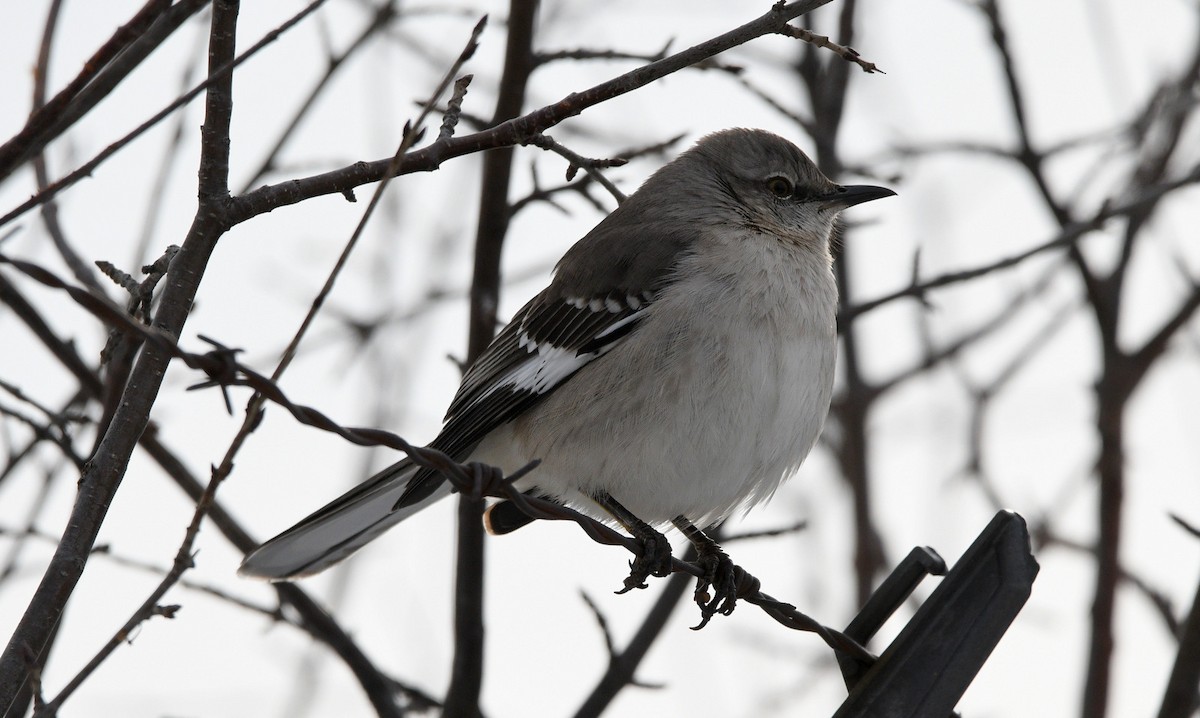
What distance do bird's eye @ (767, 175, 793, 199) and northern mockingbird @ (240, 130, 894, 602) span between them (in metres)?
0.20

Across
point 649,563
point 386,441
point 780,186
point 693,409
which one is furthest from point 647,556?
point 780,186

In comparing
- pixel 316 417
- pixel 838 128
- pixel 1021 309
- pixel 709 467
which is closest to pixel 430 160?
pixel 316 417

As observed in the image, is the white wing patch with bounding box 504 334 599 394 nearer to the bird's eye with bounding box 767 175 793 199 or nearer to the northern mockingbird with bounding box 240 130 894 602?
the northern mockingbird with bounding box 240 130 894 602

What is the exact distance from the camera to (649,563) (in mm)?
3662

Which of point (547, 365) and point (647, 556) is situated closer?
point (647, 556)

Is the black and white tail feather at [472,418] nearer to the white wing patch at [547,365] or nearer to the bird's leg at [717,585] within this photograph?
the white wing patch at [547,365]

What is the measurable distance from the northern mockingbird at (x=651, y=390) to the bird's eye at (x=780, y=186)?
0.20 metres

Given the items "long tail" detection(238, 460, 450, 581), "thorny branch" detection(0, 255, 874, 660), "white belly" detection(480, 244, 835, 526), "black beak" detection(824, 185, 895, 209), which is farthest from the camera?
"black beak" detection(824, 185, 895, 209)

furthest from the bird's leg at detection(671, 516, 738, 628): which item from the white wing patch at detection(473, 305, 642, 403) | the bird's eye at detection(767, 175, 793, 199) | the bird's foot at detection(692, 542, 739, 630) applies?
the bird's eye at detection(767, 175, 793, 199)

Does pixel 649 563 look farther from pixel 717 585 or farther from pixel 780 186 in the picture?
pixel 780 186

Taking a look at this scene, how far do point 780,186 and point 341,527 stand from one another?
2068 millimetres

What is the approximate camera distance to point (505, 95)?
4215 millimetres

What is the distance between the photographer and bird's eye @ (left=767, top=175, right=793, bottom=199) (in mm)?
4721

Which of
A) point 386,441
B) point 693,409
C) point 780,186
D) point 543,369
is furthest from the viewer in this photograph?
point 780,186
